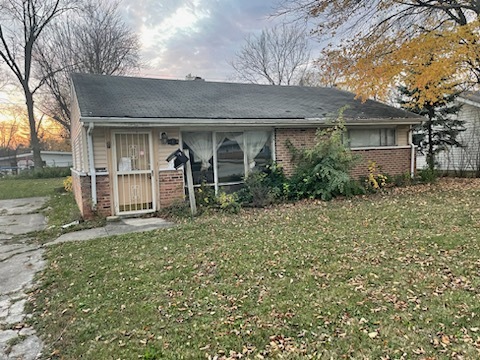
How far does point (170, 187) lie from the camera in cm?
855

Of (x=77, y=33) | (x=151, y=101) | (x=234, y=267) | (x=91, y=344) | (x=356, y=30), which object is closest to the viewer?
(x=91, y=344)

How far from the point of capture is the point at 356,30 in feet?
36.8

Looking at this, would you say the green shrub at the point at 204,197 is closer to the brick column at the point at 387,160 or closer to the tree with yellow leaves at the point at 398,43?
the brick column at the point at 387,160

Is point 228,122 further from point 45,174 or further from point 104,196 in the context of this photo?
point 45,174

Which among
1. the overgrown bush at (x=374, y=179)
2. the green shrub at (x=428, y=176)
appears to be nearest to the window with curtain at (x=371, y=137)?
the overgrown bush at (x=374, y=179)

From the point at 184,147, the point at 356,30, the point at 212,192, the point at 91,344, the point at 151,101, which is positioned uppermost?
the point at 356,30

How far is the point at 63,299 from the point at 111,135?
5047 mm

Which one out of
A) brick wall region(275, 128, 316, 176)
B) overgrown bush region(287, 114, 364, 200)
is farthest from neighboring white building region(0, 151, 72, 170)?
overgrown bush region(287, 114, 364, 200)

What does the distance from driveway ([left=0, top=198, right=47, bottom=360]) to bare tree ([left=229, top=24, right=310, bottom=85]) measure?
2366cm

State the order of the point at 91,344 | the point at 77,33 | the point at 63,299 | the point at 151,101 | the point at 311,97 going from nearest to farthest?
the point at 91,344, the point at 63,299, the point at 151,101, the point at 311,97, the point at 77,33

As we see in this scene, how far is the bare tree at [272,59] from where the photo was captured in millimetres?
28266

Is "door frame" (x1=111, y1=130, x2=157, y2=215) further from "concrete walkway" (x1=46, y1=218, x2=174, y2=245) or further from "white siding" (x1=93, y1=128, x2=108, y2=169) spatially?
"concrete walkway" (x1=46, y1=218, x2=174, y2=245)

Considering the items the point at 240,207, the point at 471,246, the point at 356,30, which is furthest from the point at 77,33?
the point at 471,246

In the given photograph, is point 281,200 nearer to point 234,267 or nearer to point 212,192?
→ point 212,192
